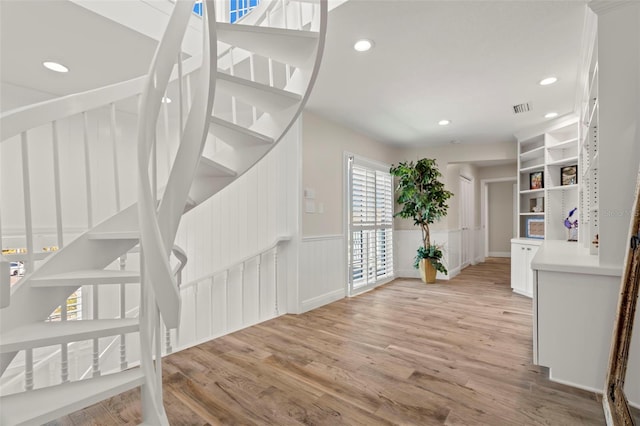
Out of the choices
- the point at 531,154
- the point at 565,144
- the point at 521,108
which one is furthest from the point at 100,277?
the point at 531,154

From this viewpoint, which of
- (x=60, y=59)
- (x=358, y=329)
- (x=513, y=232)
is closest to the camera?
(x=60, y=59)

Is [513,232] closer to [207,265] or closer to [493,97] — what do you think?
[493,97]

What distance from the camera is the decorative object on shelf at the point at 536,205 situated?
501cm

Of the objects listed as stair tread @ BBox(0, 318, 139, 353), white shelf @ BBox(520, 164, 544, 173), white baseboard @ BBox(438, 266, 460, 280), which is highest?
white shelf @ BBox(520, 164, 544, 173)

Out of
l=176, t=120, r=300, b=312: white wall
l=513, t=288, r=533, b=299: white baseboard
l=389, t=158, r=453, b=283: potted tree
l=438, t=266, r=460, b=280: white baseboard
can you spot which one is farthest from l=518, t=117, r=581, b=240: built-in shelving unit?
l=176, t=120, r=300, b=312: white wall

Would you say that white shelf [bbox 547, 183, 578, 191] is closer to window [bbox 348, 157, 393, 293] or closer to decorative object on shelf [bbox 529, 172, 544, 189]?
decorative object on shelf [bbox 529, 172, 544, 189]

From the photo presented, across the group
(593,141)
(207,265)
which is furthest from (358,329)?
(593,141)

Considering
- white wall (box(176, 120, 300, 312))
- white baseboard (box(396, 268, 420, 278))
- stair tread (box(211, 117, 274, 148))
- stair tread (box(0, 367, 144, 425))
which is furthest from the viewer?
white baseboard (box(396, 268, 420, 278))

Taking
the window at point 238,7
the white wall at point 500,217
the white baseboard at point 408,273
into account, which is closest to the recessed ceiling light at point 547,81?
the window at point 238,7

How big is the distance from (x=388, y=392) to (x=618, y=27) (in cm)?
260

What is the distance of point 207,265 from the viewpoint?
3938 millimetres

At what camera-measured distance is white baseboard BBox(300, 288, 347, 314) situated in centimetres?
368

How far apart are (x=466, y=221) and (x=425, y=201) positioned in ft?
8.21

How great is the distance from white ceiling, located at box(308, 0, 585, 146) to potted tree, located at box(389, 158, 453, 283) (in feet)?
3.32
